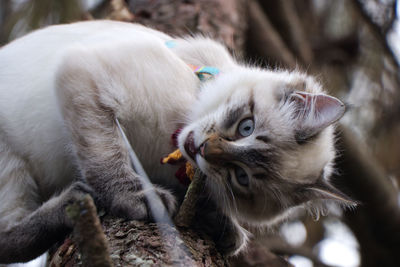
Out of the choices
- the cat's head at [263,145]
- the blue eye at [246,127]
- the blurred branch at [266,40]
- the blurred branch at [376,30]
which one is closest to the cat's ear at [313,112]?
the cat's head at [263,145]

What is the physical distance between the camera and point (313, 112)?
1.93 m

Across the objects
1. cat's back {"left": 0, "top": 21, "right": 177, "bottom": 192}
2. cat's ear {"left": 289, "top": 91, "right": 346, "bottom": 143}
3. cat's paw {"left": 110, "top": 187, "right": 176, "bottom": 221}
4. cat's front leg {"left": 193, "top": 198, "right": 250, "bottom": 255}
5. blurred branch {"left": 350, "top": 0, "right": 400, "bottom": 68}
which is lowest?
cat's front leg {"left": 193, "top": 198, "right": 250, "bottom": 255}

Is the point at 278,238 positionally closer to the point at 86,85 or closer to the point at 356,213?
the point at 356,213

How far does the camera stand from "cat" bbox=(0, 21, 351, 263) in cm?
189

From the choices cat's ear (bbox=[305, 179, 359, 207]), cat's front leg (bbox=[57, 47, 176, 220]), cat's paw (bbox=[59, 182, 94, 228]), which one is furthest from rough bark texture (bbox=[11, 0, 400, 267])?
cat's paw (bbox=[59, 182, 94, 228])

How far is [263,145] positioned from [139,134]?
1.96 ft

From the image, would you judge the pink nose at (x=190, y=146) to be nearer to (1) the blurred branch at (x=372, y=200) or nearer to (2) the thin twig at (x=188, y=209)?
(2) the thin twig at (x=188, y=209)

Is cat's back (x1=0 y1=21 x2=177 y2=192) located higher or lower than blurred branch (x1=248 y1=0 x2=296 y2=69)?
lower

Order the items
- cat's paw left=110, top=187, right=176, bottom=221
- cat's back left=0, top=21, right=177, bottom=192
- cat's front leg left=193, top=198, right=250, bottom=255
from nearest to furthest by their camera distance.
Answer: cat's paw left=110, top=187, right=176, bottom=221
cat's front leg left=193, top=198, right=250, bottom=255
cat's back left=0, top=21, right=177, bottom=192

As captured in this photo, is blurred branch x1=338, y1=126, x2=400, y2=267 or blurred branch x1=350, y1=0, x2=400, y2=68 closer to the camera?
blurred branch x1=338, y1=126, x2=400, y2=267

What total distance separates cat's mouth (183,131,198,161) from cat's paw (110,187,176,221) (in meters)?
0.23

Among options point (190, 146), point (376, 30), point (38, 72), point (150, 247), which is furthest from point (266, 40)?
point (150, 247)

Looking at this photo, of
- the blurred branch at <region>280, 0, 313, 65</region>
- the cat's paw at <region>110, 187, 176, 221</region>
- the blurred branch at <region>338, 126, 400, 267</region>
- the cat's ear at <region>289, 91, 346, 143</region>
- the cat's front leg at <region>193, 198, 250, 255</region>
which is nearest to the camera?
the cat's paw at <region>110, 187, 176, 221</region>

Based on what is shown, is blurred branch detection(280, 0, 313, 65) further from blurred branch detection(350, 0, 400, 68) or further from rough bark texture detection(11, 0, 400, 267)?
blurred branch detection(350, 0, 400, 68)
